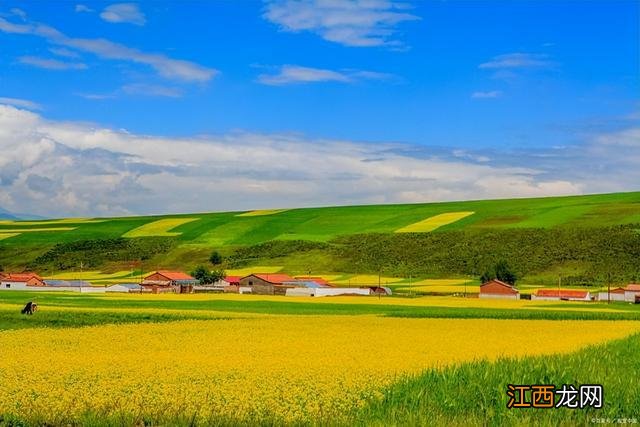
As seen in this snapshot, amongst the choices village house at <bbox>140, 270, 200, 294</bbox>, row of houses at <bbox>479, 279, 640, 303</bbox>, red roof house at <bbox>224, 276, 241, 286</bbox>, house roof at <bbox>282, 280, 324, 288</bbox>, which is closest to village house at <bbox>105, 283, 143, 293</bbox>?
village house at <bbox>140, 270, 200, 294</bbox>

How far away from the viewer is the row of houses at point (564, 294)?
93500mm

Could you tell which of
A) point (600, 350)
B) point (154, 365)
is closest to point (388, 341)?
point (600, 350)

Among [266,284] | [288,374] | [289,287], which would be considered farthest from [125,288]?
[288,374]

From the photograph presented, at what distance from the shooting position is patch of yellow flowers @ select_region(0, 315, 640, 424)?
17312 millimetres

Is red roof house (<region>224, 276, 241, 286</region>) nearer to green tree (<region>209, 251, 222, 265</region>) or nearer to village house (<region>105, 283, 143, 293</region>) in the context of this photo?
village house (<region>105, 283, 143, 293</region>)

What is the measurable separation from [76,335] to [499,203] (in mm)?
172982

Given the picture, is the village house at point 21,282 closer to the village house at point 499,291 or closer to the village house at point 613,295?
the village house at point 499,291

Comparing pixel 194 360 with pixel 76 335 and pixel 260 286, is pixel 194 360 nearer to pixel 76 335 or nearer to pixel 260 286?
pixel 76 335

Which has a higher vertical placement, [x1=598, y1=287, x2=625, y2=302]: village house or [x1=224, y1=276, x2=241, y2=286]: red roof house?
[x1=224, y1=276, x2=241, y2=286]: red roof house

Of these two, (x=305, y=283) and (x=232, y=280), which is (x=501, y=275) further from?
(x=232, y=280)

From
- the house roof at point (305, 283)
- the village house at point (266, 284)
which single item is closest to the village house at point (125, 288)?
the village house at point (266, 284)

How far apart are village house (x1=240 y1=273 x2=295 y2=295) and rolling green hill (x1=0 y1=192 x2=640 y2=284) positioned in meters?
24.5

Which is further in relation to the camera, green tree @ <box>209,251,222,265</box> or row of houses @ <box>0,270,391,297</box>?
green tree @ <box>209,251,222,265</box>

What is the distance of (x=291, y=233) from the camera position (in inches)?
6993
